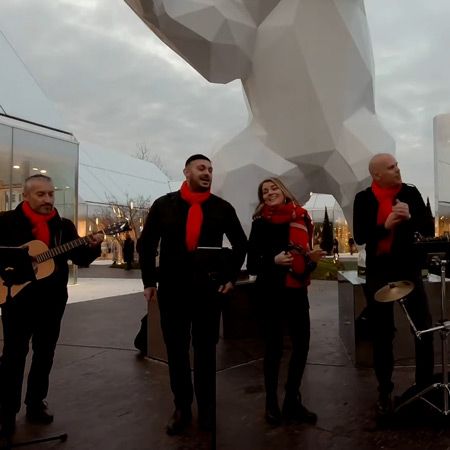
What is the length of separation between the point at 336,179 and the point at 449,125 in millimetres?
22168

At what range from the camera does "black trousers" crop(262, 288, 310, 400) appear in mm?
2855

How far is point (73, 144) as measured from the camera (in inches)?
502

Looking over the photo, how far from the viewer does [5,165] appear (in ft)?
35.5

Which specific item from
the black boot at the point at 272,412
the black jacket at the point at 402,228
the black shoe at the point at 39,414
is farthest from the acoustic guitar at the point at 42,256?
the black jacket at the point at 402,228

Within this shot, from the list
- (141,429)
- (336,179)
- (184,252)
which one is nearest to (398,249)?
(184,252)

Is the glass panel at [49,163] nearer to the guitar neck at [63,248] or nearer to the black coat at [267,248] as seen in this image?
the guitar neck at [63,248]

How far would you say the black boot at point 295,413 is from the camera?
285 centimetres

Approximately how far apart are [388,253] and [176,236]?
1205mm

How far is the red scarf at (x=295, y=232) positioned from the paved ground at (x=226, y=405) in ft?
2.68

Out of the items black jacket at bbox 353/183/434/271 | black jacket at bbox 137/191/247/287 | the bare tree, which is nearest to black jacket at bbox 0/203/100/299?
black jacket at bbox 137/191/247/287

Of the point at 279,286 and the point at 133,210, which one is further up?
the point at 133,210

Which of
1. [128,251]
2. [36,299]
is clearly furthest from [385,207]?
[128,251]

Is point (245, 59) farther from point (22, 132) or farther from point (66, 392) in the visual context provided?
point (22, 132)

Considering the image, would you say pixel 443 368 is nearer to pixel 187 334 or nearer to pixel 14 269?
pixel 187 334
